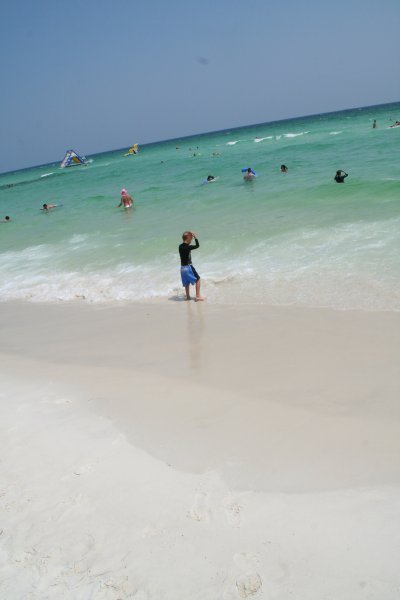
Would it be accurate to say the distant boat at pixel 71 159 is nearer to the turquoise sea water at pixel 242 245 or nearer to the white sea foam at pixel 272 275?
the turquoise sea water at pixel 242 245

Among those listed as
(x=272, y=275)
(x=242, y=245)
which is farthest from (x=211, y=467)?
(x=242, y=245)

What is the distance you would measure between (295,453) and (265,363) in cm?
162

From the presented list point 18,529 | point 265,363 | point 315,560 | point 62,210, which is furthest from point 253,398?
point 62,210

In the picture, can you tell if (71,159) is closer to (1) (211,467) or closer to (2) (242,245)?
(2) (242,245)

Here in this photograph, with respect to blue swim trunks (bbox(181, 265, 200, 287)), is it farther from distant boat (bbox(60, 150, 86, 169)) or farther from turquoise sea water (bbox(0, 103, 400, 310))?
distant boat (bbox(60, 150, 86, 169))

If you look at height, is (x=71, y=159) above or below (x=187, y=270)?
above

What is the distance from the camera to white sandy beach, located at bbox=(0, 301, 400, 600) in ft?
8.08

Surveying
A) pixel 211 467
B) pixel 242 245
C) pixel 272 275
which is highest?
pixel 242 245

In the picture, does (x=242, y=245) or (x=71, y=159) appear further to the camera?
(x=71, y=159)

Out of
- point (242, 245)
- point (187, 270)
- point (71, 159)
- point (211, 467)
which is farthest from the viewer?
point (71, 159)

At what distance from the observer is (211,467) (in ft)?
10.9

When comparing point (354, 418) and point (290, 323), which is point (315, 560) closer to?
point (354, 418)

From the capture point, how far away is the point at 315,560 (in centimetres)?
245

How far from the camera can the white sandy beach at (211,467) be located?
2463 millimetres
